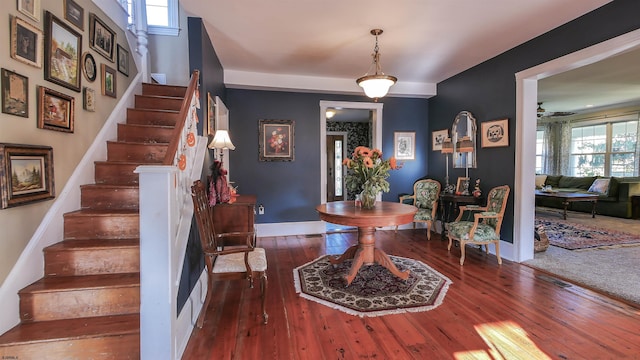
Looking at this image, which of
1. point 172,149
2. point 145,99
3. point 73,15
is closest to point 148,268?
point 172,149

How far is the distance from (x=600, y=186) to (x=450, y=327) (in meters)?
7.06

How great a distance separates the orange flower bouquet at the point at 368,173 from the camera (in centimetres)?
304

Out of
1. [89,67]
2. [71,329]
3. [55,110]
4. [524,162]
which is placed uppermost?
[89,67]

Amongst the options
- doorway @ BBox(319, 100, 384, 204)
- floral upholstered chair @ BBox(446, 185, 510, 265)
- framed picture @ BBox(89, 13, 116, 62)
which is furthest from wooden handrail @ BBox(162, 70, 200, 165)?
floral upholstered chair @ BBox(446, 185, 510, 265)

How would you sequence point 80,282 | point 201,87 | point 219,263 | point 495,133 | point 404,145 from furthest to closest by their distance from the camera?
point 404,145, point 495,133, point 201,87, point 219,263, point 80,282

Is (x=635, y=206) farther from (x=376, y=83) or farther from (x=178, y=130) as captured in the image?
(x=178, y=130)

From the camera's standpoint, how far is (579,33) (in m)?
2.96

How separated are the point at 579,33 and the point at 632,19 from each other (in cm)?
44

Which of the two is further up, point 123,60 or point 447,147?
point 123,60

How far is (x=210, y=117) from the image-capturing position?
328cm

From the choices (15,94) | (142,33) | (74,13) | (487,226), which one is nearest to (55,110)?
(15,94)

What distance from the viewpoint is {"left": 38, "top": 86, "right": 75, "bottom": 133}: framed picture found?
6.33 ft

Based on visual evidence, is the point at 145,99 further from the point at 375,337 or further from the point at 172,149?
the point at 375,337

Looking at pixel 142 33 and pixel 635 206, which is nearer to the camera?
pixel 142 33
